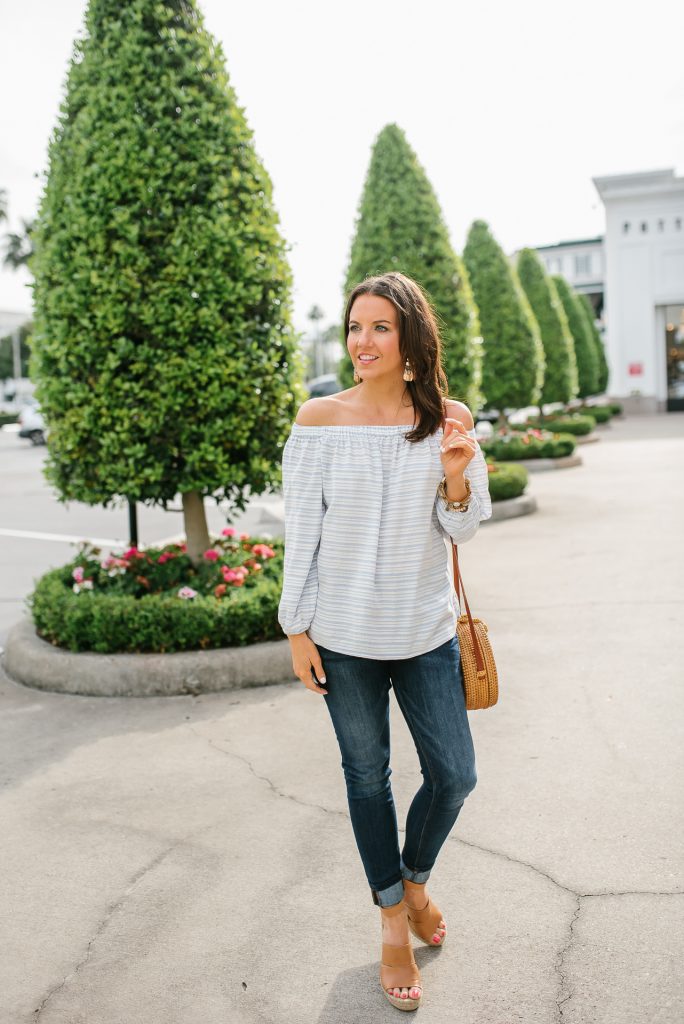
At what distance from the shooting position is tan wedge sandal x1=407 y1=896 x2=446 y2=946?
9.30 feet

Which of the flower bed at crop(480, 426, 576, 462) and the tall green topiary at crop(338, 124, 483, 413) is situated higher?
the tall green topiary at crop(338, 124, 483, 413)

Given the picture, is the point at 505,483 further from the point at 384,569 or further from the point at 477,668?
the point at 384,569

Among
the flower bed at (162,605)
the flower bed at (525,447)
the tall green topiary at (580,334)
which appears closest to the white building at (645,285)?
the tall green topiary at (580,334)

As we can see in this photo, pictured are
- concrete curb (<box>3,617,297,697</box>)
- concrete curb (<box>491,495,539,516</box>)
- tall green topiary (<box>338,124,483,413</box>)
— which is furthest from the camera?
tall green topiary (<box>338,124,483,413</box>)

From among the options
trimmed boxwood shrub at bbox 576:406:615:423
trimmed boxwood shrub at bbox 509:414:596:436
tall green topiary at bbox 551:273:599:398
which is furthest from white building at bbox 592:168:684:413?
trimmed boxwood shrub at bbox 509:414:596:436

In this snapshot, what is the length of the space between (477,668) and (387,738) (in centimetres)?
32

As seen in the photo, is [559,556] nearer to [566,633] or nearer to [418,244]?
[566,633]

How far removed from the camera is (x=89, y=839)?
12.0ft

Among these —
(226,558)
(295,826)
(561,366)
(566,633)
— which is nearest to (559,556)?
(566,633)

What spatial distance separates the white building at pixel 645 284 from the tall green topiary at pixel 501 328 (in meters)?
21.9

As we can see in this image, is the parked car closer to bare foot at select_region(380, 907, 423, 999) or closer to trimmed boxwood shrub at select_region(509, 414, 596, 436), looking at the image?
trimmed boxwood shrub at select_region(509, 414, 596, 436)

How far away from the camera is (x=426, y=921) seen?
285 centimetres

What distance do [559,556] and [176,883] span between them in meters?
6.39

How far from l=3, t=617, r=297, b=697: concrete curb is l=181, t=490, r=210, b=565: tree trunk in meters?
1.15
